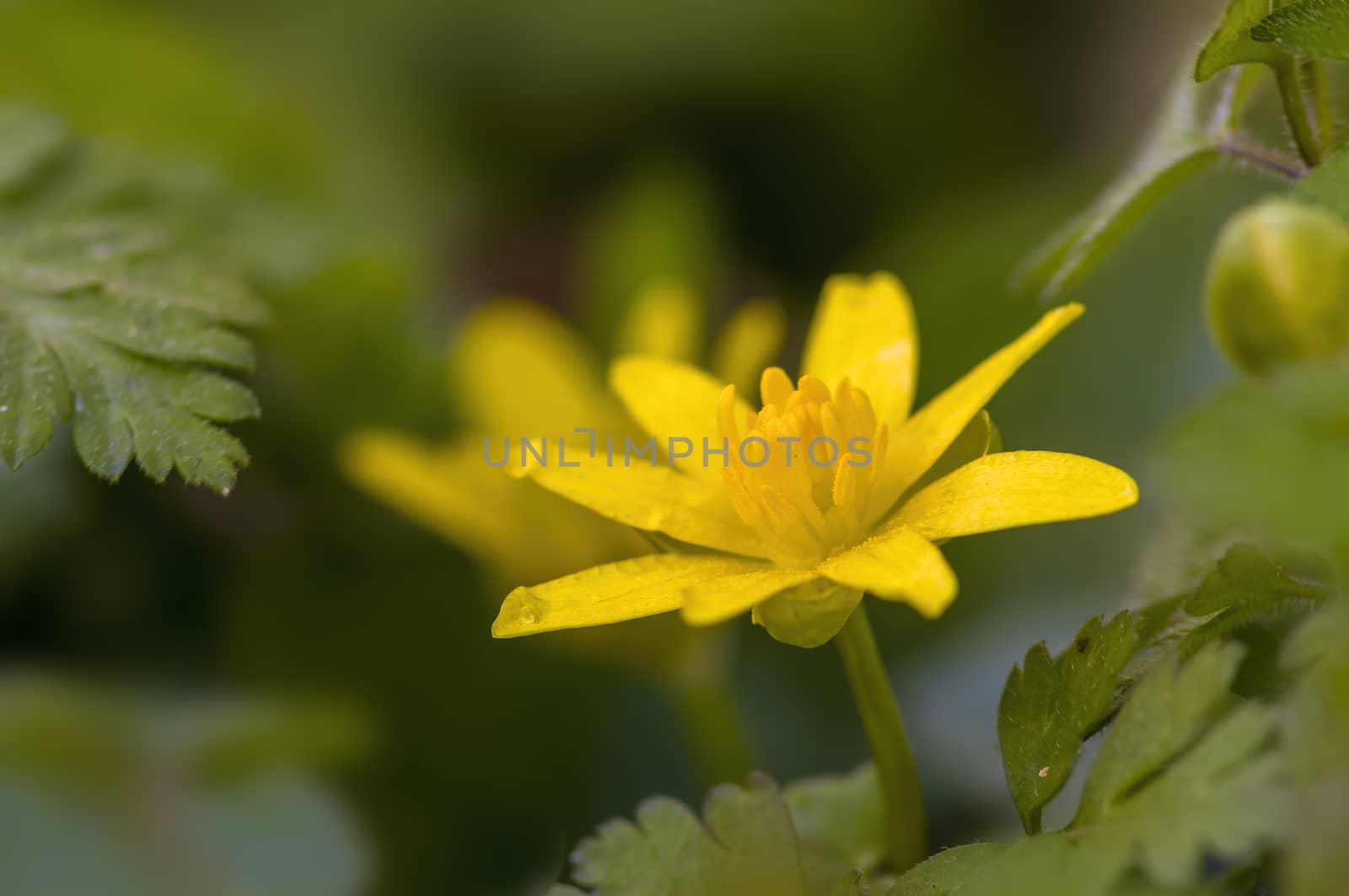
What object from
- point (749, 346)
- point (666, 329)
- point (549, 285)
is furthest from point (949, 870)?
point (549, 285)

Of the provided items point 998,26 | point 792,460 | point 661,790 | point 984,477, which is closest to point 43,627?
point 661,790

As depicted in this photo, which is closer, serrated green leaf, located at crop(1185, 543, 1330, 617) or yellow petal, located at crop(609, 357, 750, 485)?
serrated green leaf, located at crop(1185, 543, 1330, 617)

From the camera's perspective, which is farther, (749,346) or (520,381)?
(520,381)

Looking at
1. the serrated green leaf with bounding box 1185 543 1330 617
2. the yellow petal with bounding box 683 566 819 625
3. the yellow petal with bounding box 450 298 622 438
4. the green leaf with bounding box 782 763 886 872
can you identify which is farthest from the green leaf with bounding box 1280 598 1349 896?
the yellow petal with bounding box 450 298 622 438

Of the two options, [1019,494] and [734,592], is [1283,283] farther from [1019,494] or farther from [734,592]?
[734,592]

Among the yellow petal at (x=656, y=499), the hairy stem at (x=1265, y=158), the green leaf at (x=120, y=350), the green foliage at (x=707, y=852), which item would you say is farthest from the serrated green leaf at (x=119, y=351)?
the hairy stem at (x=1265, y=158)

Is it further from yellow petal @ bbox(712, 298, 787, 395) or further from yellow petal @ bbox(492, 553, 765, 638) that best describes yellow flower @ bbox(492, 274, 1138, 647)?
yellow petal @ bbox(712, 298, 787, 395)

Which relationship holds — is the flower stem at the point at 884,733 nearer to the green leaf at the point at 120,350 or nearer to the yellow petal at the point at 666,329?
the green leaf at the point at 120,350

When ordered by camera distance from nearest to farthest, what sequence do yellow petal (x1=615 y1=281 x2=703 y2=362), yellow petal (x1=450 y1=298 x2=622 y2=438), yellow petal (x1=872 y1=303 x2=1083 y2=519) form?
yellow petal (x1=872 y1=303 x2=1083 y2=519) < yellow petal (x1=615 y1=281 x2=703 y2=362) < yellow petal (x1=450 y1=298 x2=622 y2=438)
